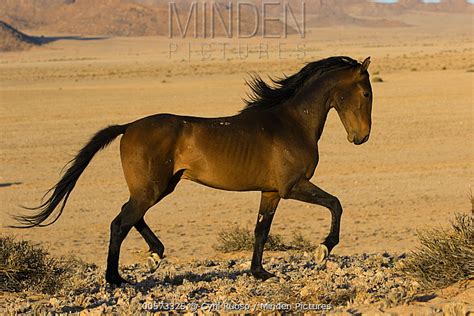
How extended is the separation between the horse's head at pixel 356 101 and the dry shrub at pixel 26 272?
306 centimetres

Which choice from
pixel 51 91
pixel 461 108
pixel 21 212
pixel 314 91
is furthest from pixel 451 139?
pixel 51 91

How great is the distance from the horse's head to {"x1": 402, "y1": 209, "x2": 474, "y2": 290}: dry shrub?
1240 mm

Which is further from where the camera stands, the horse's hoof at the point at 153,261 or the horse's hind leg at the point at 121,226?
the horse's hoof at the point at 153,261

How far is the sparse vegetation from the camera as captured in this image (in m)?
6.92

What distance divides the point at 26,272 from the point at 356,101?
11.5 feet

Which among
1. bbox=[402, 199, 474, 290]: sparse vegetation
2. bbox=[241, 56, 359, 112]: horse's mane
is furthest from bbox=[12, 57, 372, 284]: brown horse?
bbox=[402, 199, 474, 290]: sparse vegetation

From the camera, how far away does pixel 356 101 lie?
780cm

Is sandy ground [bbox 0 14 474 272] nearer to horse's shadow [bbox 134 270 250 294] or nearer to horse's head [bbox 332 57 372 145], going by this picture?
horse's shadow [bbox 134 270 250 294]

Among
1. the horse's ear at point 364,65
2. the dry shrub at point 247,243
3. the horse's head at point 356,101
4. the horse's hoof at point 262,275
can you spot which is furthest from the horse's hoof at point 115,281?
the dry shrub at point 247,243

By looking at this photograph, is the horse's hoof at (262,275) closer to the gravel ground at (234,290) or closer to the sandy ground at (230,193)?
the gravel ground at (234,290)

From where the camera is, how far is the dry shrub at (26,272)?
23.9ft

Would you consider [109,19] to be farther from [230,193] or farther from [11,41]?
[230,193]

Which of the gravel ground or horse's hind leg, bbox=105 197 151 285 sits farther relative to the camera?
horse's hind leg, bbox=105 197 151 285

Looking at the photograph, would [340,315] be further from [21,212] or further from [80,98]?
[80,98]
